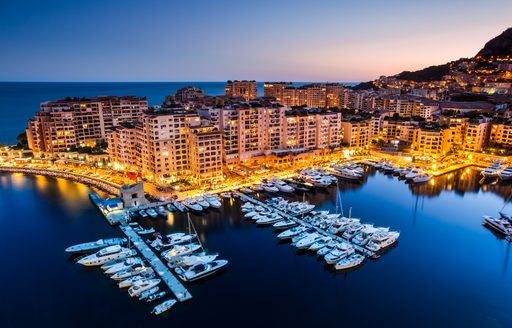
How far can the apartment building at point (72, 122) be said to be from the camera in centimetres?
7706

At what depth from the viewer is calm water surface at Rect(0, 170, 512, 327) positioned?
2959 cm

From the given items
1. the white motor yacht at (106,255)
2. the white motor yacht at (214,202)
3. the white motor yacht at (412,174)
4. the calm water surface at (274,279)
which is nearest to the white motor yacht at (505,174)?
the white motor yacht at (412,174)

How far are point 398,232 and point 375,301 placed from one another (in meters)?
15.3

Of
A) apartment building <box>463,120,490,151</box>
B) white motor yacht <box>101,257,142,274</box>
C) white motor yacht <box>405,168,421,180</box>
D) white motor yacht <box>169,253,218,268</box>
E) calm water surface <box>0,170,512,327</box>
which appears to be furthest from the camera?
apartment building <box>463,120,490,151</box>

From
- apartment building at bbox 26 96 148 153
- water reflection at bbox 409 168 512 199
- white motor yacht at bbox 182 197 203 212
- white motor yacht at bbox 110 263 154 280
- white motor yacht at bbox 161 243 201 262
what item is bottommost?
water reflection at bbox 409 168 512 199

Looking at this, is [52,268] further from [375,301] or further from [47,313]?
[375,301]

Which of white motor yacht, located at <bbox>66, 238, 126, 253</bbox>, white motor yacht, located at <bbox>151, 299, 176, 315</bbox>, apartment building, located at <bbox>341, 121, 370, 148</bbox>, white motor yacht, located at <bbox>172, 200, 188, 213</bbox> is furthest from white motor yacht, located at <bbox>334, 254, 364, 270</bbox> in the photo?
apartment building, located at <bbox>341, 121, 370, 148</bbox>

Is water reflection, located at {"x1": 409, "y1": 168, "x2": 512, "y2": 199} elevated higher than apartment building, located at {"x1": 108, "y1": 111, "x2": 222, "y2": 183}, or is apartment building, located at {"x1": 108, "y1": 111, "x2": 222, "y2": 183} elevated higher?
apartment building, located at {"x1": 108, "y1": 111, "x2": 222, "y2": 183}

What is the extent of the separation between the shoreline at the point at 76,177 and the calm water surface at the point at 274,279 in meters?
6.41

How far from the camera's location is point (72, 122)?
7894 centimetres

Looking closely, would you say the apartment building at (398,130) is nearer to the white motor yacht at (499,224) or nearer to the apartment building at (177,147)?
the white motor yacht at (499,224)

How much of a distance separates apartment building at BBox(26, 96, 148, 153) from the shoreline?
7.66m

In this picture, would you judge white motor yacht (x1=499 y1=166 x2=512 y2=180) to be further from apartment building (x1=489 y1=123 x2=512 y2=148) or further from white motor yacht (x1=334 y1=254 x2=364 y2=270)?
white motor yacht (x1=334 y1=254 x2=364 y2=270)

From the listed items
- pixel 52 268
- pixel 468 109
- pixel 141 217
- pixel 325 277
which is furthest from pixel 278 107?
pixel 468 109
